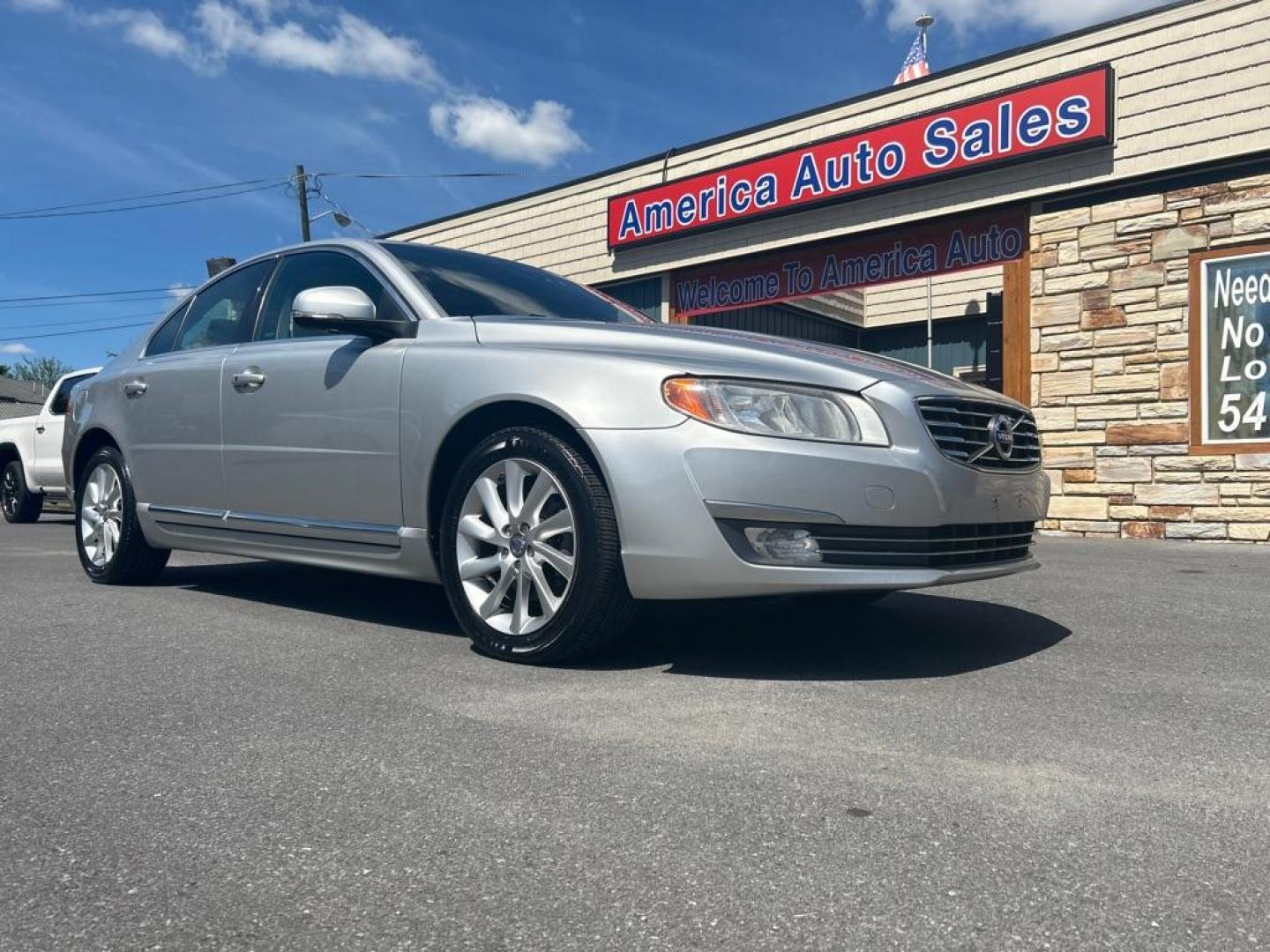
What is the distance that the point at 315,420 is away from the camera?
418cm

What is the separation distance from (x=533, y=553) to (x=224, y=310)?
2.59 metres

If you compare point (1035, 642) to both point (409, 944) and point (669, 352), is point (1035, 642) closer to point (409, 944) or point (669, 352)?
point (669, 352)

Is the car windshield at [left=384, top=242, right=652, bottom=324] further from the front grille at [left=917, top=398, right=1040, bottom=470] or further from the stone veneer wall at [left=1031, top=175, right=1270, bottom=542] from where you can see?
the stone veneer wall at [left=1031, top=175, right=1270, bottom=542]

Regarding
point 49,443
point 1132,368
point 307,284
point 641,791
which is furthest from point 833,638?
point 49,443

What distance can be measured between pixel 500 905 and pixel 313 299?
2.73 meters

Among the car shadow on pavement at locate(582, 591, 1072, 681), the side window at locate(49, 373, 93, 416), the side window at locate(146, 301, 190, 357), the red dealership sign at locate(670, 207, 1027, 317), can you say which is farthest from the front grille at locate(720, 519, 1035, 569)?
the side window at locate(49, 373, 93, 416)

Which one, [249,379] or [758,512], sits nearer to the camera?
[758,512]

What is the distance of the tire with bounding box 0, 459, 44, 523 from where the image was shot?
40.8 ft

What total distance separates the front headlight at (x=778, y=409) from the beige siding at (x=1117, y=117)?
25.2 ft

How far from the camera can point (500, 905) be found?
167 cm

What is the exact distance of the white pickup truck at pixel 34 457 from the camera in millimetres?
11992

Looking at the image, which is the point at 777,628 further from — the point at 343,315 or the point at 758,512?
the point at 343,315

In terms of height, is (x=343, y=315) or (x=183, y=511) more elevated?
(x=343, y=315)

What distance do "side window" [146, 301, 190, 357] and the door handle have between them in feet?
3.39
